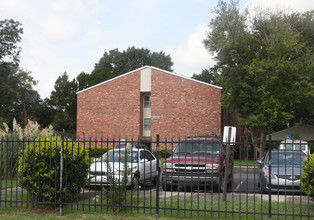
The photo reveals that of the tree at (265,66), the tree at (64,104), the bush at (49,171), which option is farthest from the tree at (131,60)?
the bush at (49,171)

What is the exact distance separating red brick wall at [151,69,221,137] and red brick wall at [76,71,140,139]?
198cm

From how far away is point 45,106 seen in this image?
216 feet

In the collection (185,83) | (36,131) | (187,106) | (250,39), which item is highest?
(250,39)

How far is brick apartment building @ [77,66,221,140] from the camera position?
3422 cm

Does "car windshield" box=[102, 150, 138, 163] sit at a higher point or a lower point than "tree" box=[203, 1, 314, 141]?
lower

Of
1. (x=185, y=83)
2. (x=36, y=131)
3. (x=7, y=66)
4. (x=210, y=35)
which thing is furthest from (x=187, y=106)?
(x=7, y=66)

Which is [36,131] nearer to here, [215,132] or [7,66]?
[215,132]

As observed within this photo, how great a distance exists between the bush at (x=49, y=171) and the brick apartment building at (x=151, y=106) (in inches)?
972

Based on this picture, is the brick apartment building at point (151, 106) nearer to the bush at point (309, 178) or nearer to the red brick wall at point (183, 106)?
the red brick wall at point (183, 106)

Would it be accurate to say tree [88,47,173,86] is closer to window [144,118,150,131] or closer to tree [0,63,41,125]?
tree [0,63,41,125]

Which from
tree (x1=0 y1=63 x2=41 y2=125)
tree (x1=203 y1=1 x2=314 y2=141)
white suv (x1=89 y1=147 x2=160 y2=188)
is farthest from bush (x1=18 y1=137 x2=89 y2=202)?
tree (x1=0 y1=63 x2=41 y2=125)

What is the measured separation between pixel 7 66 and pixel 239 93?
31.8 metres

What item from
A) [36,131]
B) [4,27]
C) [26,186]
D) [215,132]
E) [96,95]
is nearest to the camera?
[26,186]

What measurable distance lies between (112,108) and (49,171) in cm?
2817
